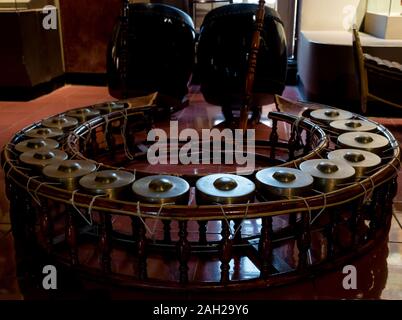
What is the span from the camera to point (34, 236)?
6.51 feet

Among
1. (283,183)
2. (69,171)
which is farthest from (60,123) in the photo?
(283,183)

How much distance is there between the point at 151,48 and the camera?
3760mm

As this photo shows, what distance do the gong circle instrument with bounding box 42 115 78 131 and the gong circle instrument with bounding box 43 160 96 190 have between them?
599mm

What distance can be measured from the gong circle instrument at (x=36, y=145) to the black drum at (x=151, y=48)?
59.8 inches

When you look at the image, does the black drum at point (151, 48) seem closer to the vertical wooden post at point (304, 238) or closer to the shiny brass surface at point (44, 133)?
the shiny brass surface at point (44, 133)

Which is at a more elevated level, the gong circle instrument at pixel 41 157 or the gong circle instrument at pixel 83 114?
the gong circle instrument at pixel 41 157

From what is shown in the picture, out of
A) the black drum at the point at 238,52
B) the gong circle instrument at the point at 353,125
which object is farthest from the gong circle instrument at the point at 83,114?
the gong circle instrument at the point at 353,125

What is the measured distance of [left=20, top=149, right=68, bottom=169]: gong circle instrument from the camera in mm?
1953

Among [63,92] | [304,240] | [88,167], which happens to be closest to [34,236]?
[88,167]

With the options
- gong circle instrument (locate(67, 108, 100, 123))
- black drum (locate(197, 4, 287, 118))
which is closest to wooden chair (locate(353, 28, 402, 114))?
black drum (locate(197, 4, 287, 118))

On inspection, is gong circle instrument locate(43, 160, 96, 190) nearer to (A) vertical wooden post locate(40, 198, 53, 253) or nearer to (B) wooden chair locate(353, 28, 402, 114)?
(A) vertical wooden post locate(40, 198, 53, 253)

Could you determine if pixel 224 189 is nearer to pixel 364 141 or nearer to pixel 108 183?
pixel 108 183

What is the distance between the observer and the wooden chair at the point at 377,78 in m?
3.51

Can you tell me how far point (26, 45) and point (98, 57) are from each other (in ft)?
3.01
